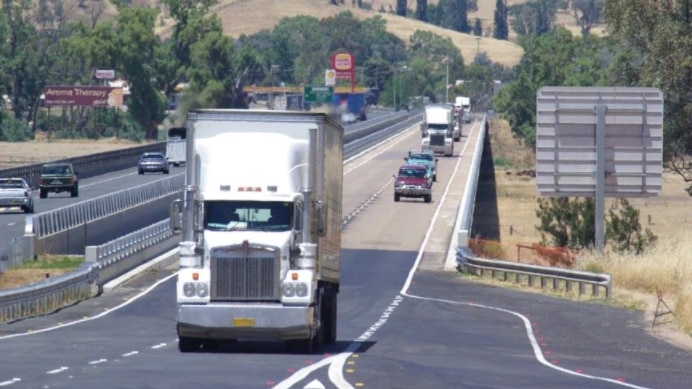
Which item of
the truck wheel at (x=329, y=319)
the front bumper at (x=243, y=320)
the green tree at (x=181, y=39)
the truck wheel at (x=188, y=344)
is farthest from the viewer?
the green tree at (x=181, y=39)

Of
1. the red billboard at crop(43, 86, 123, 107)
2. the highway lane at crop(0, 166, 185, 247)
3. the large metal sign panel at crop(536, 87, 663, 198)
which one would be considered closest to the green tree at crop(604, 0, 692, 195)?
the large metal sign panel at crop(536, 87, 663, 198)

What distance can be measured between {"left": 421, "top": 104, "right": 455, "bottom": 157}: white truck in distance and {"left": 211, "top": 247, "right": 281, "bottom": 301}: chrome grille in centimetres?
8053

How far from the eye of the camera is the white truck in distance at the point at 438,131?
10088cm

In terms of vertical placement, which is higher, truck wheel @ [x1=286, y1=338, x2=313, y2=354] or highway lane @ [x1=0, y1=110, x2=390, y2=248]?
truck wheel @ [x1=286, y1=338, x2=313, y2=354]

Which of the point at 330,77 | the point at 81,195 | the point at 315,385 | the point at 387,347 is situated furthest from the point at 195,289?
the point at 330,77

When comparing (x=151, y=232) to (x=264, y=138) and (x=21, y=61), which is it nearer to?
(x=264, y=138)

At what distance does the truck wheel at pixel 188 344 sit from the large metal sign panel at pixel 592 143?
24.9 metres

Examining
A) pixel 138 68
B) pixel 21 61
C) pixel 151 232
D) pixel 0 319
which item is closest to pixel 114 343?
pixel 0 319

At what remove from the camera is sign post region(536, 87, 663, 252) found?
43812 millimetres

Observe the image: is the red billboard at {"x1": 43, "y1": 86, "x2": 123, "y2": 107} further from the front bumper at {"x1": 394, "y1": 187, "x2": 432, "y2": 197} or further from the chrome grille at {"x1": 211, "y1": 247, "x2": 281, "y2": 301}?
the chrome grille at {"x1": 211, "y1": 247, "x2": 281, "y2": 301}

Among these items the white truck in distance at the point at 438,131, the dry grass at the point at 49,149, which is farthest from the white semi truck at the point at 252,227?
the white truck in distance at the point at 438,131

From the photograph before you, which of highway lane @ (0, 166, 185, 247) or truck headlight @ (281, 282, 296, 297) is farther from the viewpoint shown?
highway lane @ (0, 166, 185, 247)

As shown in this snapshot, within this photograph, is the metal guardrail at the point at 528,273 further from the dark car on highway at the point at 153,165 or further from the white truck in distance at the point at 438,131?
the white truck in distance at the point at 438,131

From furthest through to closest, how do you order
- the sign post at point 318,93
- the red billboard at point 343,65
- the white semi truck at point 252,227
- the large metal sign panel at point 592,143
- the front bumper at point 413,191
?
1. the red billboard at point 343,65
2. the sign post at point 318,93
3. the front bumper at point 413,191
4. the large metal sign panel at point 592,143
5. the white semi truck at point 252,227
